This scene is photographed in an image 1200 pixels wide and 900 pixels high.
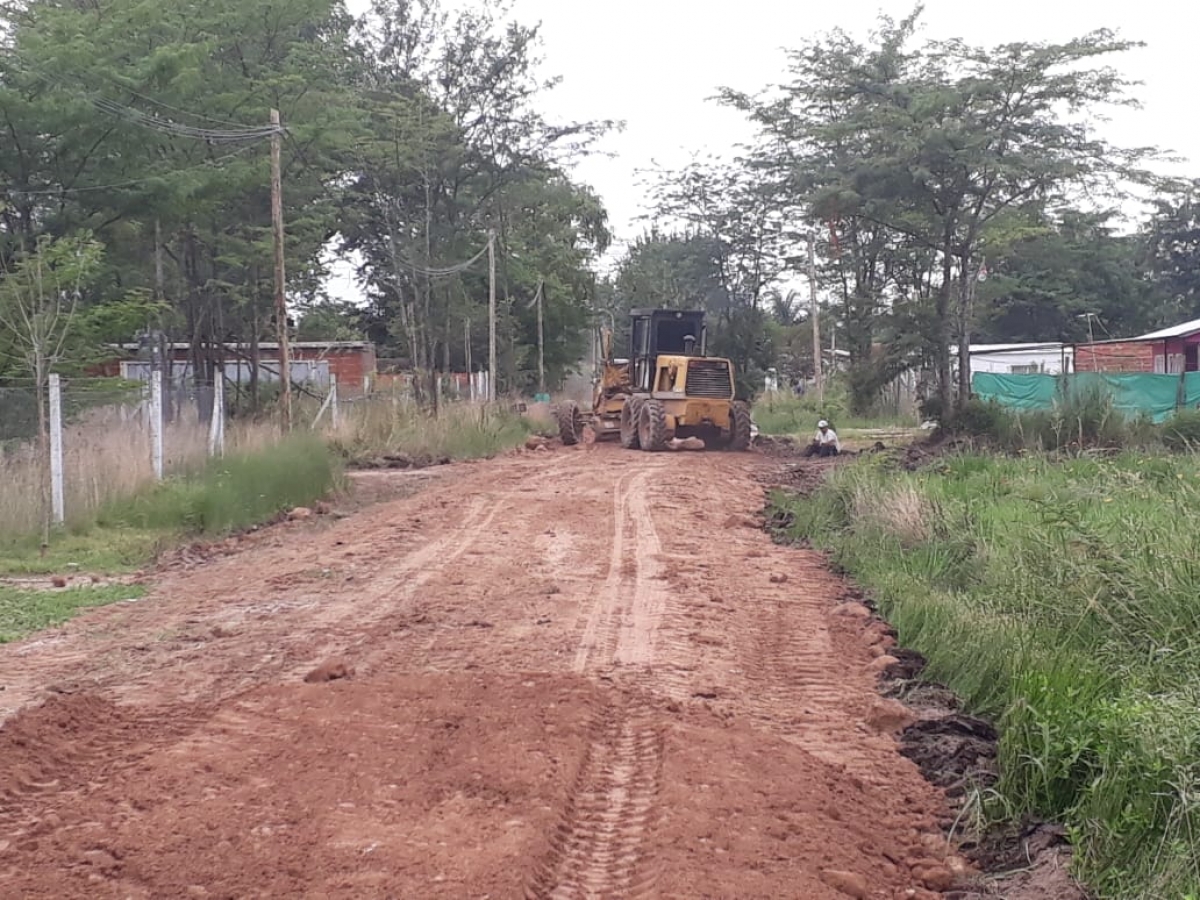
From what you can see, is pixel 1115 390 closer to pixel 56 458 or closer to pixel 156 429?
pixel 156 429

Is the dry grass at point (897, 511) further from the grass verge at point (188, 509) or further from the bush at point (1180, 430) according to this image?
the bush at point (1180, 430)

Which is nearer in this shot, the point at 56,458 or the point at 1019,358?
the point at 56,458

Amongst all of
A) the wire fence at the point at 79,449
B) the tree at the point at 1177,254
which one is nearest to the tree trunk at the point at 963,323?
the wire fence at the point at 79,449

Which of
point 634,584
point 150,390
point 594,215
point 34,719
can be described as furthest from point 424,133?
point 34,719

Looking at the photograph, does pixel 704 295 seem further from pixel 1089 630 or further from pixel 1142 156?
pixel 1089 630

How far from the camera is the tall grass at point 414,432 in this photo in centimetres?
2666

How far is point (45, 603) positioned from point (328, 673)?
169 inches

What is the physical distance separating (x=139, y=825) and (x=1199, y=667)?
5108mm

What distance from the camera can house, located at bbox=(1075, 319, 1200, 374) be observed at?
1471 inches

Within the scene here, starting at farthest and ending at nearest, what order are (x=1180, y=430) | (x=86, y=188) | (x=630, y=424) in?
1. (x=630, y=424)
2. (x=1180, y=430)
3. (x=86, y=188)

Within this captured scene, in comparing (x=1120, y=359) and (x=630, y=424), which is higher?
(x=1120, y=359)

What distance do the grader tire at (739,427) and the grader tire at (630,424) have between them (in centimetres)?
205

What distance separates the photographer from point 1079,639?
25.1 feet

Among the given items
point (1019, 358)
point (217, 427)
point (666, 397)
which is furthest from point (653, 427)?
point (1019, 358)
